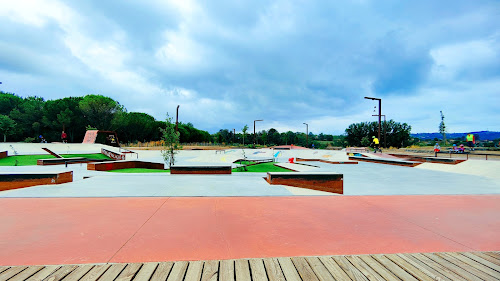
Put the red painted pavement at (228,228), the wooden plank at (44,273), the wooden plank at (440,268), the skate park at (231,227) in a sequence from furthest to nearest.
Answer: the red painted pavement at (228,228)
the skate park at (231,227)
the wooden plank at (440,268)
the wooden plank at (44,273)

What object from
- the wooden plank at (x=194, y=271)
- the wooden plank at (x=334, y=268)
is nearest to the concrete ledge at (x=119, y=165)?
the wooden plank at (x=194, y=271)

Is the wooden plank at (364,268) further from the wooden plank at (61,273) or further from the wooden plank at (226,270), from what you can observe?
the wooden plank at (61,273)

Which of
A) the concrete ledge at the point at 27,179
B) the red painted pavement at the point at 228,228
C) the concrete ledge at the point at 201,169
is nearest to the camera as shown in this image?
the red painted pavement at the point at 228,228

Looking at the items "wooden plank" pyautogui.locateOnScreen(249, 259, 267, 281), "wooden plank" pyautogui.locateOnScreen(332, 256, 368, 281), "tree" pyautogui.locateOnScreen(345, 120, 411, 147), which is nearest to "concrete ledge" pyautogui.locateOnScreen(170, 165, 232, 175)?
"wooden plank" pyautogui.locateOnScreen(249, 259, 267, 281)

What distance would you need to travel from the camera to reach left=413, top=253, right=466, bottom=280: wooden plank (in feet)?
9.29

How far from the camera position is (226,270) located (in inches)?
116

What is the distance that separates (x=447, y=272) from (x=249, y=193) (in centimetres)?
508

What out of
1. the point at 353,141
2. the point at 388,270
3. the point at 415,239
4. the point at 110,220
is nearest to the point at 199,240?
the point at 110,220

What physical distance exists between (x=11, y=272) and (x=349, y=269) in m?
4.23

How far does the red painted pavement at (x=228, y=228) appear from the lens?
3.54 metres

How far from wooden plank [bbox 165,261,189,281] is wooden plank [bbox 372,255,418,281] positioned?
2633 mm

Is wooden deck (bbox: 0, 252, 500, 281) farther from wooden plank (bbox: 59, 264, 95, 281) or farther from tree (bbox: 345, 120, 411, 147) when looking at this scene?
tree (bbox: 345, 120, 411, 147)

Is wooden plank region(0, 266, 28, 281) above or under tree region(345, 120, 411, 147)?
under

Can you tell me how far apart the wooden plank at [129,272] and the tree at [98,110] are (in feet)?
194
